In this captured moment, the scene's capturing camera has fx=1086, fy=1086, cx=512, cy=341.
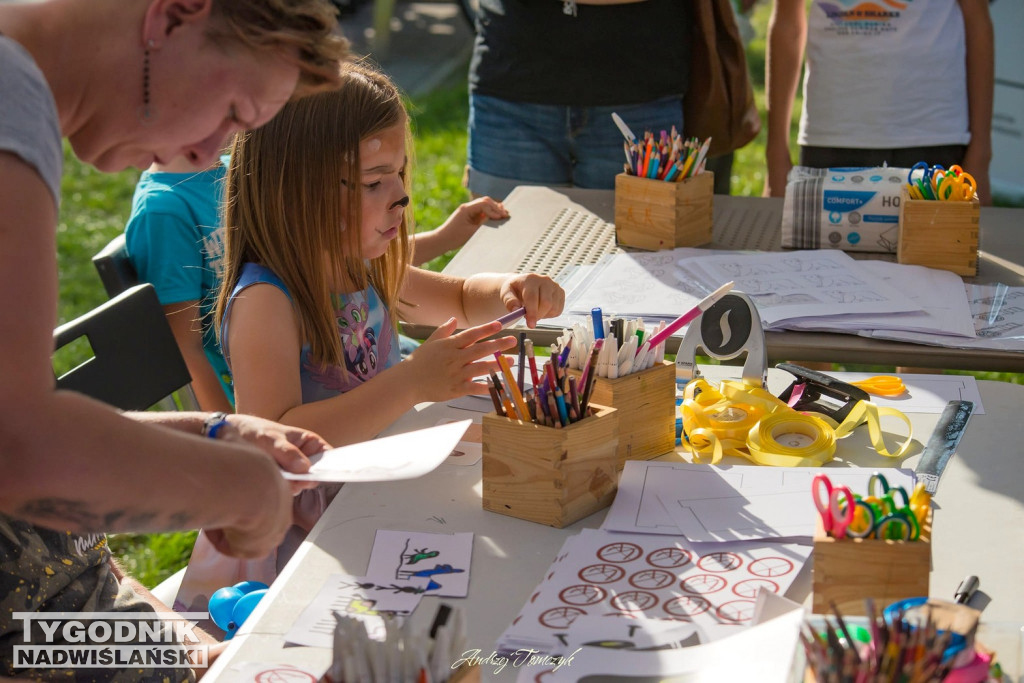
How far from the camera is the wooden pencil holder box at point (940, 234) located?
1.99 m

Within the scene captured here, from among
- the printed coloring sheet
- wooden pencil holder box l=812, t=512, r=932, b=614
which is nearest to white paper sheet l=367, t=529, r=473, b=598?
wooden pencil holder box l=812, t=512, r=932, b=614

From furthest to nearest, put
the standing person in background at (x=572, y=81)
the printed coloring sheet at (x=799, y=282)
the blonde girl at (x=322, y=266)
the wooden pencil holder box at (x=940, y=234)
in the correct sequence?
the standing person in background at (x=572, y=81) → the wooden pencil holder box at (x=940, y=234) → the printed coloring sheet at (x=799, y=282) → the blonde girl at (x=322, y=266)

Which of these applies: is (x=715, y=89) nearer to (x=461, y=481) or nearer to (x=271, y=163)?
(x=271, y=163)

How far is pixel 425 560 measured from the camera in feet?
4.00

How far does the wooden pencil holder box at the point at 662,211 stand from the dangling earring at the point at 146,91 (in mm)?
1421

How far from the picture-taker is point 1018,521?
126 cm

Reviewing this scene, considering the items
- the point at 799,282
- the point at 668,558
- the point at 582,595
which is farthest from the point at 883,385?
the point at 582,595

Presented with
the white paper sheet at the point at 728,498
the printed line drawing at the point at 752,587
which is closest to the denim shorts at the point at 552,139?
the white paper sheet at the point at 728,498

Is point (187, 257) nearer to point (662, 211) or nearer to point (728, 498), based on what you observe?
point (662, 211)

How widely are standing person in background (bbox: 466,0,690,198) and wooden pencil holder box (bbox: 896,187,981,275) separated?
0.72 m

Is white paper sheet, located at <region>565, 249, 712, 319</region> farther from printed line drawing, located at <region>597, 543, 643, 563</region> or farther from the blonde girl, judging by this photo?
printed line drawing, located at <region>597, 543, 643, 563</region>

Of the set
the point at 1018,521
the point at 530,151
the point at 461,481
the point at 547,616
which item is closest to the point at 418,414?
the point at 461,481

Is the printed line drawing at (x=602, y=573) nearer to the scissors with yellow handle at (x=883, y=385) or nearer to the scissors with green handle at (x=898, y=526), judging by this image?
the scissors with green handle at (x=898, y=526)

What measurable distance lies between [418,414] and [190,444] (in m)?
0.89
